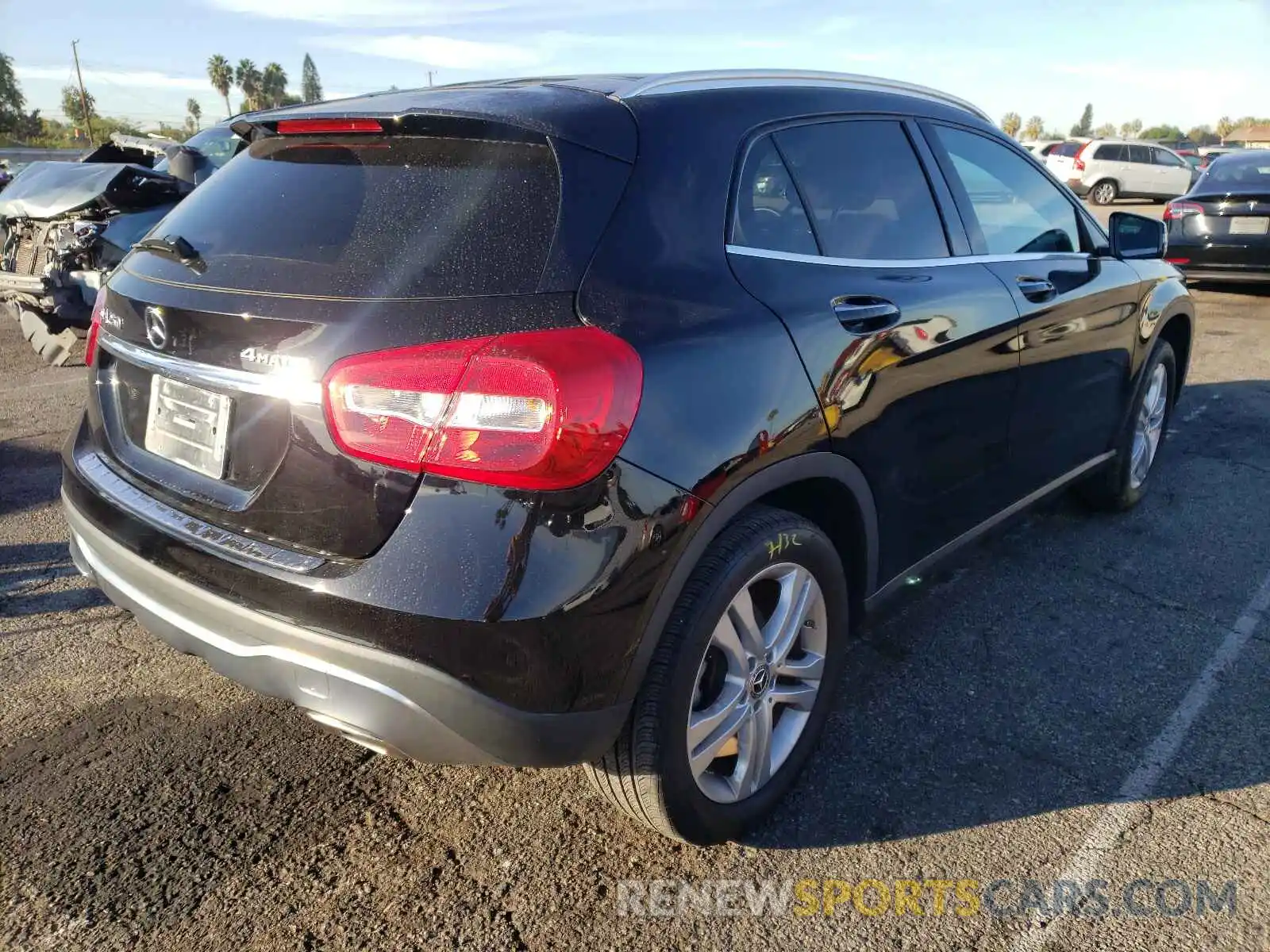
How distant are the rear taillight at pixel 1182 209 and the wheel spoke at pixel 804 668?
9685 millimetres

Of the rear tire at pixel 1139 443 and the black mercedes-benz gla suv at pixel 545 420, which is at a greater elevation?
the black mercedes-benz gla suv at pixel 545 420

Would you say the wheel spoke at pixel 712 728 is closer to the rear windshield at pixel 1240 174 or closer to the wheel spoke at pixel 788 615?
the wheel spoke at pixel 788 615

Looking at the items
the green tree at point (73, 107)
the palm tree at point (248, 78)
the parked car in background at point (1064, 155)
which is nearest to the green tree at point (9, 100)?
the green tree at point (73, 107)

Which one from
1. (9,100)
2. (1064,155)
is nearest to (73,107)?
(9,100)

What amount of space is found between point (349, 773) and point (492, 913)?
672mm

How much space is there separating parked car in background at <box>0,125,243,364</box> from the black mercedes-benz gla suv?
4.38 m

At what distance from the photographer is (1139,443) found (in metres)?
4.49

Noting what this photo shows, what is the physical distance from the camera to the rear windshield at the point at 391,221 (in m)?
1.94

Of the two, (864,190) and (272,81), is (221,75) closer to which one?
(272,81)

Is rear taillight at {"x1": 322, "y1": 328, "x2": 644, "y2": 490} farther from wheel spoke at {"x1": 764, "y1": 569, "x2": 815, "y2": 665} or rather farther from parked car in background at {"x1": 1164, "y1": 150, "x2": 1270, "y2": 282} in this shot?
parked car in background at {"x1": 1164, "y1": 150, "x2": 1270, "y2": 282}

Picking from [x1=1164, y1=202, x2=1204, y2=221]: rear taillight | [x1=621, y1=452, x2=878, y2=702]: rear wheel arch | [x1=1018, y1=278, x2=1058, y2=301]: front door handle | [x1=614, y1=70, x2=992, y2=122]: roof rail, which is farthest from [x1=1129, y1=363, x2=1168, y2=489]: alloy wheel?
[x1=1164, y1=202, x2=1204, y2=221]: rear taillight

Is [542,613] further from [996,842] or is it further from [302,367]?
[996,842]

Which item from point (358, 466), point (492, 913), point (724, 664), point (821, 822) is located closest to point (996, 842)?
point (821, 822)

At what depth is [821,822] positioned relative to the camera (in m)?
2.47
